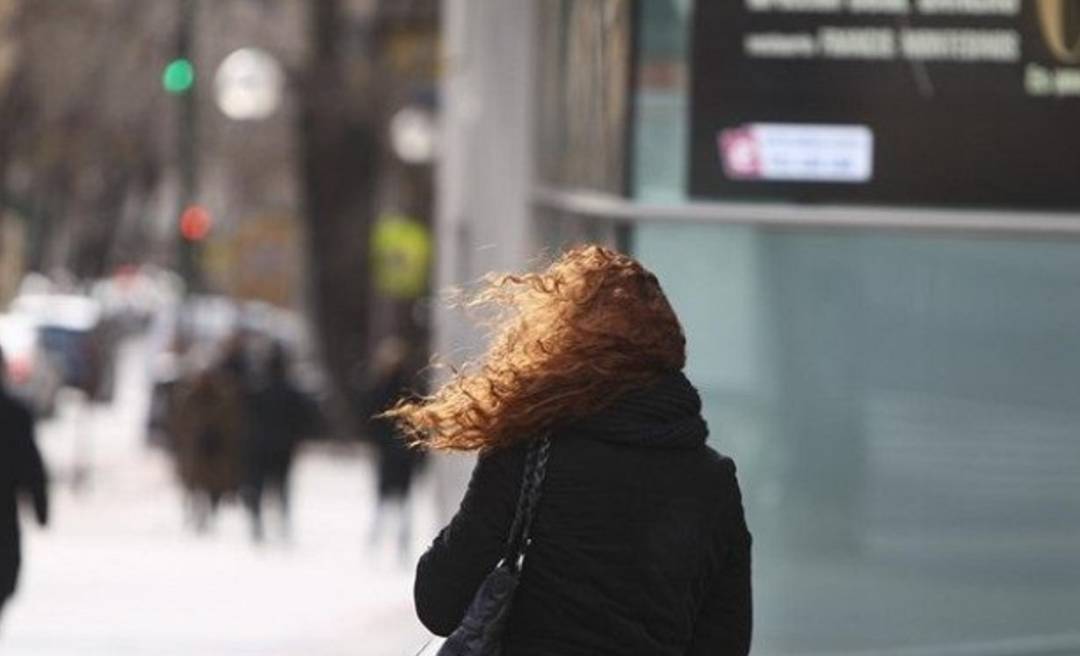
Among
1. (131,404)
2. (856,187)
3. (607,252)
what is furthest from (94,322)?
(607,252)

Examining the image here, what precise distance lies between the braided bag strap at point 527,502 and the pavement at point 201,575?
945 cm

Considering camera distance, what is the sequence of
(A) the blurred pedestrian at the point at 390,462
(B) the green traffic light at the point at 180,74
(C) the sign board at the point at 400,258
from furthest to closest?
(C) the sign board at the point at 400,258 → (B) the green traffic light at the point at 180,74 → (A) the blurred pedestrian at the point at 390,462

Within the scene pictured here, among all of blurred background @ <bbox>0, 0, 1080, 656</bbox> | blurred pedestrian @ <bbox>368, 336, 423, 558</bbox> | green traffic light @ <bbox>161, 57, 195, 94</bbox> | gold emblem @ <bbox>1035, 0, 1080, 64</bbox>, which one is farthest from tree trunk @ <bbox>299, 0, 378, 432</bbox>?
gold emblem @ <bbox>1035, 0, 1080, 64</bbox>

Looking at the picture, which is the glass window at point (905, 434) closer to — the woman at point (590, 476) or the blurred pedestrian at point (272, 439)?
the woman at point (590, 476)

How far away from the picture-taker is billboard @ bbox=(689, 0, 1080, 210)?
1144 cm

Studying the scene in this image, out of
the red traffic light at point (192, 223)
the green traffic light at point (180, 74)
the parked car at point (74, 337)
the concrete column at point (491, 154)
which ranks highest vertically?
the concrete column at point (491, 154)

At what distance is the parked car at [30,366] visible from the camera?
3947cm

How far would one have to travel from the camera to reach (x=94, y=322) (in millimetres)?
55969

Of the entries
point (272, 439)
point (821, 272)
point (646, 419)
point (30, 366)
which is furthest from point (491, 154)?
point (30, 366)

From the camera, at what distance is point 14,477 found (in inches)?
399

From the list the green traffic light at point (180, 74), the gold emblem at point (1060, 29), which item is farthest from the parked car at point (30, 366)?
the gold emblem at point (1060, 29)

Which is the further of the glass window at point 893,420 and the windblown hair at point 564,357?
the glass window at point 893,420

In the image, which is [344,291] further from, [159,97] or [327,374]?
[159,97]

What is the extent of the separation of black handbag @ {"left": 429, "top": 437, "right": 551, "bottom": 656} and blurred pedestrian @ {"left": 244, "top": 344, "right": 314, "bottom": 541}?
72.7 feet
